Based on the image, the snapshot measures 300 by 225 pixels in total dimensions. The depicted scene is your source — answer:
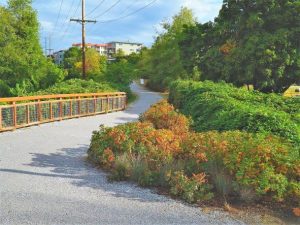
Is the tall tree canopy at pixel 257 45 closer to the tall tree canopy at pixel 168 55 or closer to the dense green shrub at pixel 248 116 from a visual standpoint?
the tall tree canopy at pixel 168 55

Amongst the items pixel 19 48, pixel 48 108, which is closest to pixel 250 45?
pixel 19 48

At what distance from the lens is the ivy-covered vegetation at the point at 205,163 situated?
219 inches

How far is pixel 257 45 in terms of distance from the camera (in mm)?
30734

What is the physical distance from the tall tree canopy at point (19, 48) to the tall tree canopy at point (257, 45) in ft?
46.9

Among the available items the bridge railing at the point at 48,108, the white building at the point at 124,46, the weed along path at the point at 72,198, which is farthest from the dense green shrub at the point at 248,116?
the white building at the point at 124,46

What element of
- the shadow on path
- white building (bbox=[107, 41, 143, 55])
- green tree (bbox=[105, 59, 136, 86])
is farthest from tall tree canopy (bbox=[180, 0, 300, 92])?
white building (bbox=[107, 41, 143, 55])

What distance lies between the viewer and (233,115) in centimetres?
900

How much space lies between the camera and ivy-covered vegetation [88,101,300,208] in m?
5.56

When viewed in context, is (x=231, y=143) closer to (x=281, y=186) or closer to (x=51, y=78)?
(x=281, y=186)

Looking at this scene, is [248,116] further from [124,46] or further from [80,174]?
[124,46]

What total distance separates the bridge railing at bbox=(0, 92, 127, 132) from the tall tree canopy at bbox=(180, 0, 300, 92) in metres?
13.1

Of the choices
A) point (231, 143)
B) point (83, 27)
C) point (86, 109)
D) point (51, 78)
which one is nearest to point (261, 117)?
point (231, 143)

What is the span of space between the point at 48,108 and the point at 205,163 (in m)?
9.92

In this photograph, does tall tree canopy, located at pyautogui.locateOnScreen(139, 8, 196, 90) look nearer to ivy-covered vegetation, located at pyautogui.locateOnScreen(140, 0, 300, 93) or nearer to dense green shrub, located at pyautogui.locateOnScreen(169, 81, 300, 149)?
ivy-covered vegetation, located at pyautogui.locateOnScreen(140, 0, 300, 93)
